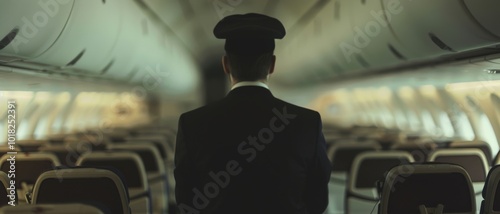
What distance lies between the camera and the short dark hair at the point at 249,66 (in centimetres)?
212

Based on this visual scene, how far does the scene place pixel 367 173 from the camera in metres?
4.63

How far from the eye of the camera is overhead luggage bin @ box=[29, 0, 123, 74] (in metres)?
4.46

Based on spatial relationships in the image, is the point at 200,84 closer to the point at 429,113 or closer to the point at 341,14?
the point at 429,113

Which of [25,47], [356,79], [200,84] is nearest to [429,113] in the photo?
[356,79]

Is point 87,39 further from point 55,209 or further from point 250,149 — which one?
point 55,209

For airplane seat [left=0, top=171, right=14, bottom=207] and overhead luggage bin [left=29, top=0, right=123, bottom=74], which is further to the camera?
overhead luggage bin [left=29, top=0, right=123, bottom=74]

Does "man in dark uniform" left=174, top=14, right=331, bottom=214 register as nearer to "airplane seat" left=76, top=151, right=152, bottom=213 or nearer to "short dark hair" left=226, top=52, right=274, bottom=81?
"short dark hair" left=226, top=52, right=274, bottom=81

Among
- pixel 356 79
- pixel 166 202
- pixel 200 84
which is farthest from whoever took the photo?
pixel 200 84

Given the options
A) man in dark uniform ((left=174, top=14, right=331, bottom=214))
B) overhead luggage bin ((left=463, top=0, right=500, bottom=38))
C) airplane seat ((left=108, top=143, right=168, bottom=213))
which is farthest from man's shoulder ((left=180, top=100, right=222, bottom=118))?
airplane seat ((left=108, top=143, right=168, bottom=213))

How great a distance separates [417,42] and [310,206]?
298 cm

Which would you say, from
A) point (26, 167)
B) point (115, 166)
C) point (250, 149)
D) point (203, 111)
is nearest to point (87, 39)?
point (115, 166)

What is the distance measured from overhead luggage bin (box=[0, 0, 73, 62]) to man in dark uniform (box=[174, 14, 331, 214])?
1.69 m

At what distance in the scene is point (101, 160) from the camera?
184 inches

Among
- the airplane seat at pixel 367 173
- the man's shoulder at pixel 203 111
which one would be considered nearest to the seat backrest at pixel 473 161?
the airplane seat at pixel 367 173
